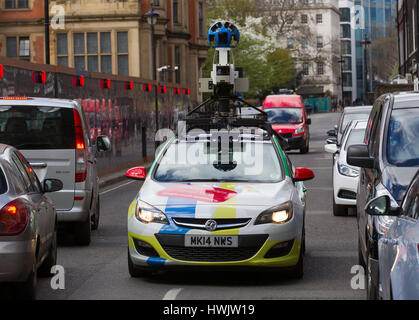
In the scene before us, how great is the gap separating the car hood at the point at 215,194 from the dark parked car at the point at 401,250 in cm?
318

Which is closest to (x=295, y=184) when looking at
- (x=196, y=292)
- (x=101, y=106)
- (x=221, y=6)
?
(x=196, y=292)

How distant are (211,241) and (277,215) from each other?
0.72 metres

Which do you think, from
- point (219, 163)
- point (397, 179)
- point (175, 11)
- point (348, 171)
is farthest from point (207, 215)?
point (175, 11)

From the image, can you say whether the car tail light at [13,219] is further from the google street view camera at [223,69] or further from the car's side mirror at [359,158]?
the google street view camera at [223,69]

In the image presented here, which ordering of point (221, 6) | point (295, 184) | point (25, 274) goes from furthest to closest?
point (221, 6) < point (295, 184) < point (25, 274)

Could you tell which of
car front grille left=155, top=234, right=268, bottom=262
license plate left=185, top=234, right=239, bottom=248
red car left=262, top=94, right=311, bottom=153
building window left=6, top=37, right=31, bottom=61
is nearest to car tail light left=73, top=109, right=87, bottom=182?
car front grille left=155, top=234, right=268, bottom=262

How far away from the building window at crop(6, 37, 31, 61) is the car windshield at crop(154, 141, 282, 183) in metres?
48.6

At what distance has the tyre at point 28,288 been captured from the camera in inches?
304

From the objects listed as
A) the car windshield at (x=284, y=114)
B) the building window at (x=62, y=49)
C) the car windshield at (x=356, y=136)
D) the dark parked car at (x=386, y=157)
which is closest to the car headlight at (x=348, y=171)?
the car windshield at (x=356, y=136)

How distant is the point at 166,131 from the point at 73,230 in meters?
25.7

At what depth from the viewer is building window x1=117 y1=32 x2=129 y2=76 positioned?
185 ft

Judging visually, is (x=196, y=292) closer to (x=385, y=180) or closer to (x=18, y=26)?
(x=385, y=180)

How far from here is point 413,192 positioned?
5.96m

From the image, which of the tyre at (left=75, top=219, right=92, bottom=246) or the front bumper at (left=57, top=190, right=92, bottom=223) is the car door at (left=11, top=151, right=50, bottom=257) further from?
the tyre at (left=75, top=219, right=92, bottom=246)
